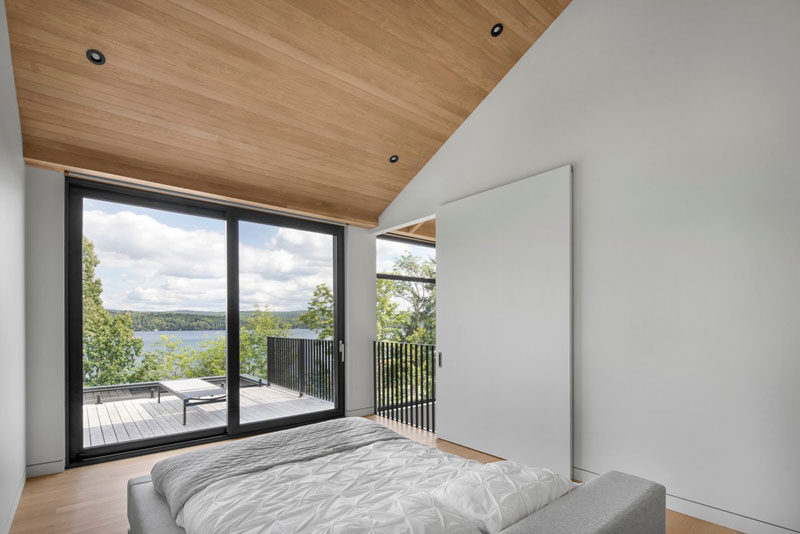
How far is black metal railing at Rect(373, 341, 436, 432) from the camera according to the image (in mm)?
4578

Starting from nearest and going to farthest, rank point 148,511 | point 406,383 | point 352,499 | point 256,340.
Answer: point 352,499
point 148,511
point 256,340
point 406,383

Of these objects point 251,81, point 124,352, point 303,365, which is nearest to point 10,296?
point 124,352

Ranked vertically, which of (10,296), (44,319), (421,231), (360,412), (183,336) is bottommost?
(360,412)

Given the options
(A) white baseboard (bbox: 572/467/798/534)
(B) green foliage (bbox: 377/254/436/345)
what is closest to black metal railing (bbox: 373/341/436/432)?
(B) green foliage (bbox: 377/254/436/345)

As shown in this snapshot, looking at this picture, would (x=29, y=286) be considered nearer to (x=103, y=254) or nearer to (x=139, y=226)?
(x=103, y=254)

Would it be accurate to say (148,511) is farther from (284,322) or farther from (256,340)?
(284,322)

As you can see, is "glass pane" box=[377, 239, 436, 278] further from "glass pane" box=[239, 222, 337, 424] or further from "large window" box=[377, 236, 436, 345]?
"glass pane" box=[239, 222, 337, 424]

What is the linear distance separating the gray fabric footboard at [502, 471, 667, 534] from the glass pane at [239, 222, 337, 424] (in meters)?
3.48

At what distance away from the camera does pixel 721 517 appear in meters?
2.33

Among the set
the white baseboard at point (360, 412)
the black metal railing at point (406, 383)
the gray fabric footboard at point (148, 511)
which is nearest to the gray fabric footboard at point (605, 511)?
the gray fabric footboard at point (148, 511)

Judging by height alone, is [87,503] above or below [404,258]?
below

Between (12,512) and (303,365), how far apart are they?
2580 mm

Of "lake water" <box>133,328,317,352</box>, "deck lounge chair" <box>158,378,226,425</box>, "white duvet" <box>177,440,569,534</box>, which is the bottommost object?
"deck lounge chair" <box>158,378,226,425</box>

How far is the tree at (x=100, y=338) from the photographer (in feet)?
11.5
